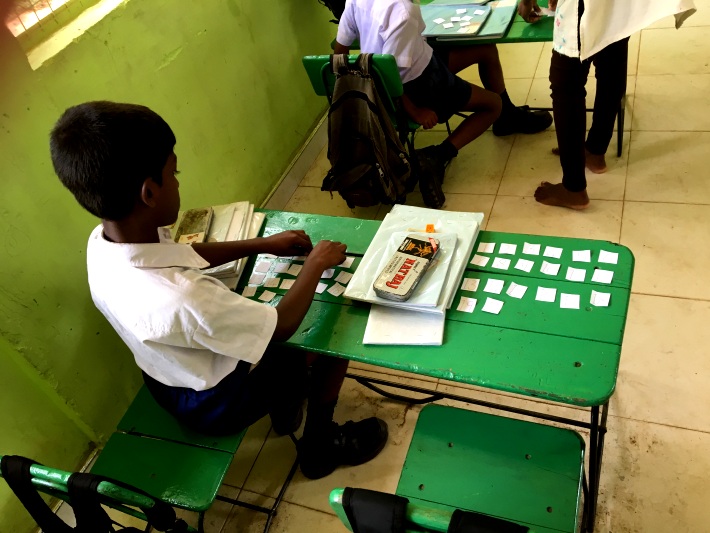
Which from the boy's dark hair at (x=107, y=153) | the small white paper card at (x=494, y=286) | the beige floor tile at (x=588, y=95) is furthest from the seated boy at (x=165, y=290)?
the beige floor tile at (x=588, y=95)

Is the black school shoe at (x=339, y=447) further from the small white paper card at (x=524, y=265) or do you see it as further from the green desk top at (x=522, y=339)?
the small white paper card at (x=524, y=265)

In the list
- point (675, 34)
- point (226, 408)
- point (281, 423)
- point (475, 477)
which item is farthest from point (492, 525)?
point (675, 34)

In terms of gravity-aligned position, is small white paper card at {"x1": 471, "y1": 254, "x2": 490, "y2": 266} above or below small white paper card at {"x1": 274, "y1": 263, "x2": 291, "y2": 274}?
below

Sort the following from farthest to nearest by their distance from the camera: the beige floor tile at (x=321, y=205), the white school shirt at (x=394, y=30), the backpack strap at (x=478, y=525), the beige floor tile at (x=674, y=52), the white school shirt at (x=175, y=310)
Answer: the beige floor tile at (x=674, y=52), the beige floor tile at (x=321, y=205), the white school shirt at (x=394, y=30), the white school shirt at (x=175, y=310), the backpack strap at (x=478, y=525)

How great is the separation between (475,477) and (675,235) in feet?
5.49

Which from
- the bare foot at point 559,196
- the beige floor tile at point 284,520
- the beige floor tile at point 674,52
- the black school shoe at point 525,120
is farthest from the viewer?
the beige floor tile at point 674,52

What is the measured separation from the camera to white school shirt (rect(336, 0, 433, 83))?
2.40m

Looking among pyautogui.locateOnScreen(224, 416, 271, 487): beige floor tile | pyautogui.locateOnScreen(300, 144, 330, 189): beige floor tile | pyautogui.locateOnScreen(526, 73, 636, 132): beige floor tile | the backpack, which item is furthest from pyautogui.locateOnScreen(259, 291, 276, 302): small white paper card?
pyautogui.locateOnScreen(526, 73, 636, 132): beige floor tile

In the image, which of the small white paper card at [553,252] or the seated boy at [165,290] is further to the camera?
the small white paper card at [553,252]

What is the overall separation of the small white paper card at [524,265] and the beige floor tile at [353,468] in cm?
84

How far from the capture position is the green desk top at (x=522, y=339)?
126 centimetres

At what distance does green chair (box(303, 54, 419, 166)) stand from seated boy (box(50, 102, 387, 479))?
1038 millimetres

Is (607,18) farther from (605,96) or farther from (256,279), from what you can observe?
(256,279)

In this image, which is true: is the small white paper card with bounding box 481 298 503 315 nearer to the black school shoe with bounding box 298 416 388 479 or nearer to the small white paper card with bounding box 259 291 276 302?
the small white paper card with bounding box 259 291 276 302
